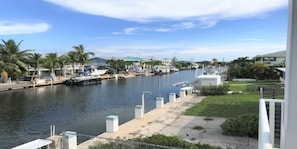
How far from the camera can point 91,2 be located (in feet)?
33.1

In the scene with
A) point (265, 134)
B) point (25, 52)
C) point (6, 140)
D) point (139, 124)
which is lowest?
point (6, 140)

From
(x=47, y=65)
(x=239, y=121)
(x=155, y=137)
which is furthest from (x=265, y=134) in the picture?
(x=47, y=65)

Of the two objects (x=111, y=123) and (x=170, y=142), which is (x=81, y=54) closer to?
(x=111, y=123)

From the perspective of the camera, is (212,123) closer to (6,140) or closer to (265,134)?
(265,134)

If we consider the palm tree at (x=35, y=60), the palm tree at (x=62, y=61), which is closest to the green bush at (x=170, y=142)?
the palm tree at (x=35, y=60)

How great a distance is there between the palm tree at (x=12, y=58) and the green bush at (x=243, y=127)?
1426 inches

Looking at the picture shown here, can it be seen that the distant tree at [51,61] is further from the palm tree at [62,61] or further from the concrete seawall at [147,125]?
the concrete seawall at [147,125]

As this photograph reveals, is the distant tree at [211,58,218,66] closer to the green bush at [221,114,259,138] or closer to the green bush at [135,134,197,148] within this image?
the green bush at [221,114,259,138]

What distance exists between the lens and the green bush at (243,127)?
27.1 feet

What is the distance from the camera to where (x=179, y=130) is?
9.53 meters

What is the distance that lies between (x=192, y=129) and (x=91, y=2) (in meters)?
6.02

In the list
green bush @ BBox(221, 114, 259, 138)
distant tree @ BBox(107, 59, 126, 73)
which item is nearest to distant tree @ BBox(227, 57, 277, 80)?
green bush @ BBox(221, 114, 259, 138)

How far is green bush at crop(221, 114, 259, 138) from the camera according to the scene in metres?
8.25

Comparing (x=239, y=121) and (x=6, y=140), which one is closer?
(x=239, y=121)
